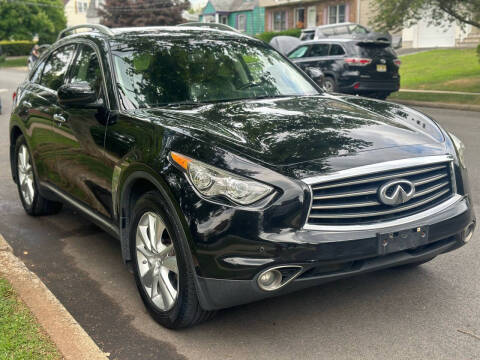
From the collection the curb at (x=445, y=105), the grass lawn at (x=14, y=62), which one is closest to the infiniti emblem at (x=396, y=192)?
the curb at (x=445, y=105)

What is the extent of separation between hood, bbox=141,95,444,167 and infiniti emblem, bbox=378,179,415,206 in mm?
247

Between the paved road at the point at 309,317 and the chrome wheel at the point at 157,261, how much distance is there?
219mm

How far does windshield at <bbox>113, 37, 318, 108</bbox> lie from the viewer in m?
4.44

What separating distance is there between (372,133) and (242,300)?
1.29 m

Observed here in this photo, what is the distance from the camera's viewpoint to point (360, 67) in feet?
53.3

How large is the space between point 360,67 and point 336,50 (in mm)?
1121

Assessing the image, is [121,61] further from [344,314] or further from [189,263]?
[344,314]

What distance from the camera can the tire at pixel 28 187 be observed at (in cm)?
604

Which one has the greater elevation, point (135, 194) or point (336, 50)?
point (336, 50)

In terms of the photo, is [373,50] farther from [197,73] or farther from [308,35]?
[197,73]

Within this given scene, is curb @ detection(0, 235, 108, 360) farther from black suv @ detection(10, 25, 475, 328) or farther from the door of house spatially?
the door of house

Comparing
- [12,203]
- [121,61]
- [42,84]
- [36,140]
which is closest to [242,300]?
[121,61]

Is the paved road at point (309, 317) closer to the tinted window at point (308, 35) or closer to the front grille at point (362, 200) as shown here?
the front grille at point (362, 200)

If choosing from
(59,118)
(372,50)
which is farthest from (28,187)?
(372,50)
